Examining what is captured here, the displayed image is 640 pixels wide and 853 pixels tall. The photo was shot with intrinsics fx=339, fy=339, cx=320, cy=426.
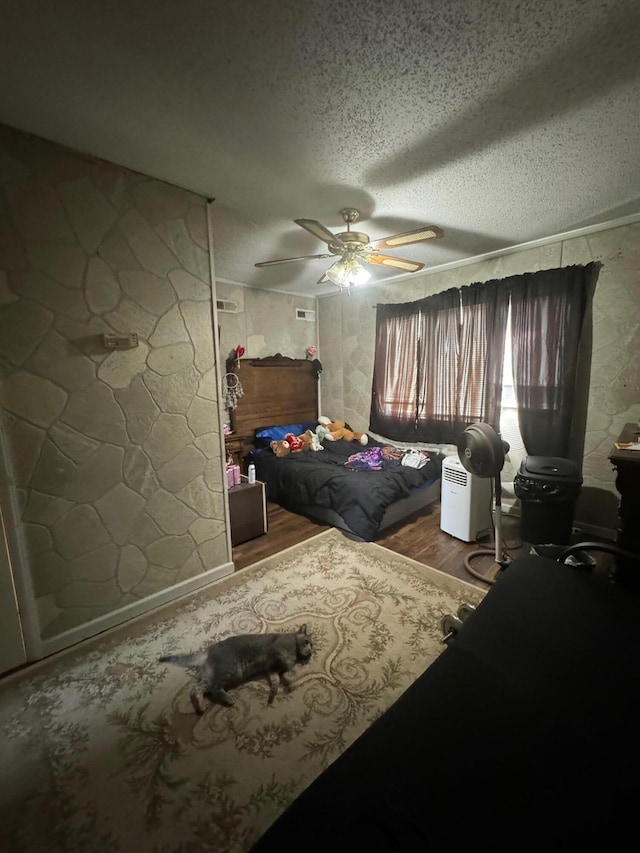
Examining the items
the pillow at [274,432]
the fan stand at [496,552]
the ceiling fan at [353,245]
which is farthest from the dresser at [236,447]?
the fan stand at [496,552]

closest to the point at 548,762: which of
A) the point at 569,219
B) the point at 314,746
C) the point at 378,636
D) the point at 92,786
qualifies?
the point at 314,746

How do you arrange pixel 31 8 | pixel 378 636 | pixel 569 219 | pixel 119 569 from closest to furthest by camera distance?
pixel 31 8, pixel 378 636, pixel 119 569, pixel 569 219

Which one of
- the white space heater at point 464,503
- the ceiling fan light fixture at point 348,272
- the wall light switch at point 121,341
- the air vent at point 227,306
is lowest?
the white space heater at point 464,503

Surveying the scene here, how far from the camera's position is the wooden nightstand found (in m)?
2.97

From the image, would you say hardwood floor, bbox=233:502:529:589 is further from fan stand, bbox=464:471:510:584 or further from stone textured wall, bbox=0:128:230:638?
stone textured wall, bbox=0:128:230:638

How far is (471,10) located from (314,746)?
2724 mm

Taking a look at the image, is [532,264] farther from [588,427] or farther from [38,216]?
[38,216]

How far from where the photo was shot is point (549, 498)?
2.67 metres

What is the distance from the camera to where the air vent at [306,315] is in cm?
493

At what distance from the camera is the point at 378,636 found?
6.22ft

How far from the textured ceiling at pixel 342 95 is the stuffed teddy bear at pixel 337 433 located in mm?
2812

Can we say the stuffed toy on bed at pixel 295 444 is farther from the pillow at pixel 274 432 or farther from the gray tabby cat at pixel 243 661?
the gray tabby cat at pixel 243 661

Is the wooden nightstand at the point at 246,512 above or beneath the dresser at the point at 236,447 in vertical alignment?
beneath

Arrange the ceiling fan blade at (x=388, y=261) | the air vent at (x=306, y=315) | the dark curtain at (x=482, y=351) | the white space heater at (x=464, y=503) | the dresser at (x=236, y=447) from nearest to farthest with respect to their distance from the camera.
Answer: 1. the ceiling fan blade at (x=388, y=261)
2. the white space heater at (x=464, y=503)
3. the dark curtain at (x=482, y=351)
4. the dresser at (x=236, y=447)
5. the air vent at (x=306, y=315)
